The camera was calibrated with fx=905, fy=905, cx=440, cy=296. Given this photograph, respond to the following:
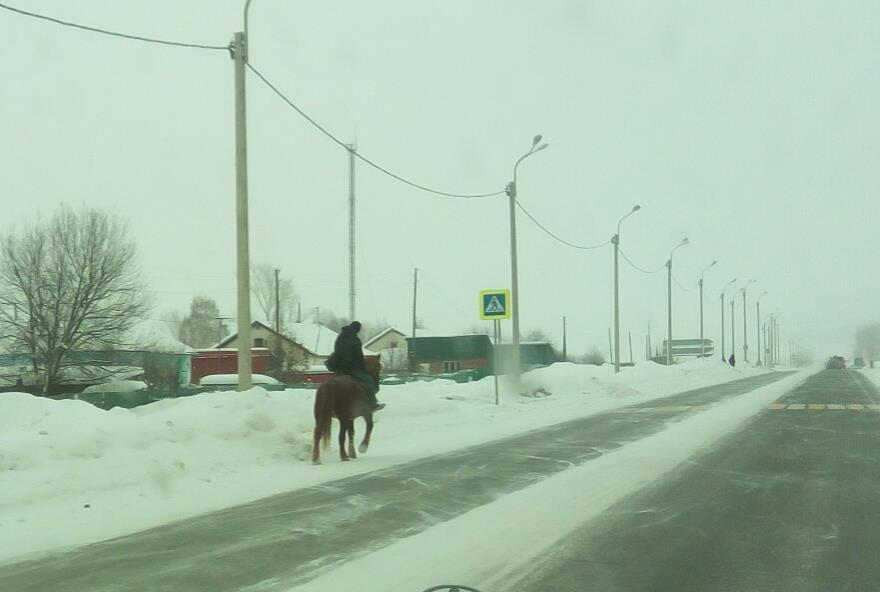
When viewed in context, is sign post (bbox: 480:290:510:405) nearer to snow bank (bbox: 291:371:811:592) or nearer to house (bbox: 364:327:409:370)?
snow bank (bbox: 291:371:811:592)

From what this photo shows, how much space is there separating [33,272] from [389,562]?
53.9m

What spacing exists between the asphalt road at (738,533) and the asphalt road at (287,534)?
1706mm

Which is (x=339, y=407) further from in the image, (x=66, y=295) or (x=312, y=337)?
(x=312, y=337)

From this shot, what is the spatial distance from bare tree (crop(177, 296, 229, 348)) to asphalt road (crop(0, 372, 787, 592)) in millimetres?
112449

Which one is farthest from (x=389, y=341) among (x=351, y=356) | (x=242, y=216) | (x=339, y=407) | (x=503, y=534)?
(x=503, y=534)

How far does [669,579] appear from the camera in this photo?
6.64 m

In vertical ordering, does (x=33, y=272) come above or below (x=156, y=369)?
above

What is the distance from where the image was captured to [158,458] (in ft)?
39.6

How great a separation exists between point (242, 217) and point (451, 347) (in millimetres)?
89322

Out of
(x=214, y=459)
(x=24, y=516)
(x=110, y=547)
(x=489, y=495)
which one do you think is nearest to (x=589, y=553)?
(x=489, y=495)

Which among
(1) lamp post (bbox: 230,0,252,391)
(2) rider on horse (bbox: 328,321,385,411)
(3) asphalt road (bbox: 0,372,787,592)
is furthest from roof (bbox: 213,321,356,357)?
(3) asphalt road (bbox: 0,372,787,592)

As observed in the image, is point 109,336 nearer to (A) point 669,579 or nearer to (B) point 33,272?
(B) point 33,272

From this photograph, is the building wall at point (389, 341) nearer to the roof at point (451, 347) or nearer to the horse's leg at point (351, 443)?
the roof at point (451, 347)

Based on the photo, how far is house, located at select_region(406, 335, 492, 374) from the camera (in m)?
101
